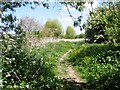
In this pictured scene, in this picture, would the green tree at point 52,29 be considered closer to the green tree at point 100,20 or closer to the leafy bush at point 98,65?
the green tree at point 100,20

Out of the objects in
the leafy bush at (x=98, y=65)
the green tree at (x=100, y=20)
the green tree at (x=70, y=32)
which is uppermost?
the green tree at (x=100, y=20)

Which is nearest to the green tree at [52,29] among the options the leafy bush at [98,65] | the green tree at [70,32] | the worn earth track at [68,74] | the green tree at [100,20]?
the green tree at [70,32]

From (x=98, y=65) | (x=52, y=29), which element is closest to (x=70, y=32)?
(x=52, y=29)

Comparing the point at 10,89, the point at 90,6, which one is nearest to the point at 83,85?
the point at 10,89

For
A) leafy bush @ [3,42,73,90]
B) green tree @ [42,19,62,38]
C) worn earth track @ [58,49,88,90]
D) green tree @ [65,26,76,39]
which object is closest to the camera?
green tree @ [65,26,76,39]

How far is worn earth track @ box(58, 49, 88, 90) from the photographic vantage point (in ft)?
14.4

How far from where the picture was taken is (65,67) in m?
4.62

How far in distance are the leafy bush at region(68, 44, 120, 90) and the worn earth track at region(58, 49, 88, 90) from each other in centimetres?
9

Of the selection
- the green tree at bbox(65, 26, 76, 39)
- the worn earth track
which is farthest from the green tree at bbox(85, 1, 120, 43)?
the worn earth track

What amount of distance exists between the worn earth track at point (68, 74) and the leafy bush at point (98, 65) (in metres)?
0.09

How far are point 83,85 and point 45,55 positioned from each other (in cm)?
67

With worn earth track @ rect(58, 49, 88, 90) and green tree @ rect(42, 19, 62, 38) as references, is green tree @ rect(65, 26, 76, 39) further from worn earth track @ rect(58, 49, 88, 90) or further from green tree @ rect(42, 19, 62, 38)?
worn earth track @ rect(58, 49, 88, 90)

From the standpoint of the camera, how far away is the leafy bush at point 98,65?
14.5 feet

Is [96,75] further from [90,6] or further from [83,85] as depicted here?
[90,6]
